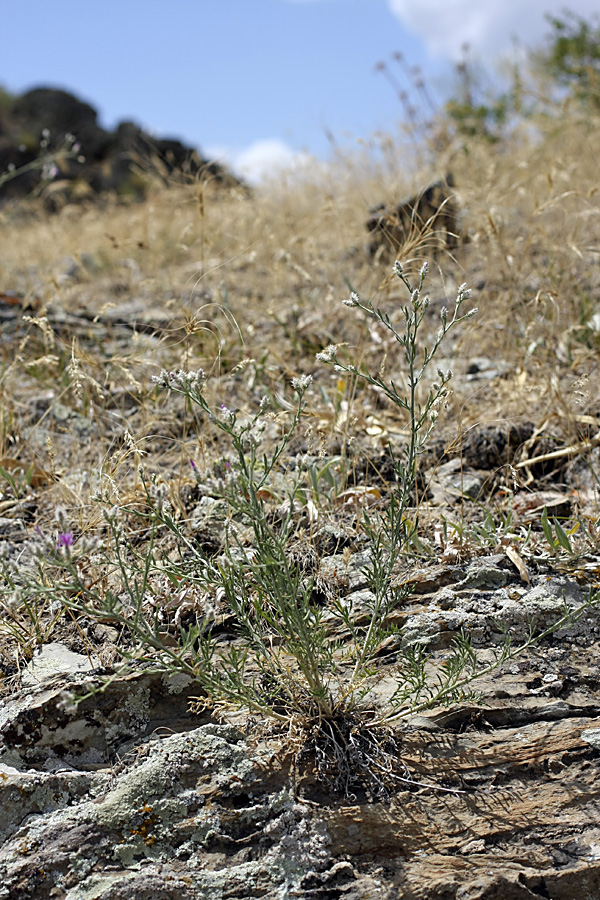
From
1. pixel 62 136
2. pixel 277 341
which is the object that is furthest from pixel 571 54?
pixel 62 136

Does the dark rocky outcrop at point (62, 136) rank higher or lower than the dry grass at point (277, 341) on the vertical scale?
higher

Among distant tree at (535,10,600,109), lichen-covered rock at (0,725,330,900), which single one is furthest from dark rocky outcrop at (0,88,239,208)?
lichen-covered rock at (0,725,330,900)

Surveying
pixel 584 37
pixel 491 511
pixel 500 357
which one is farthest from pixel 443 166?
pixel 584 37

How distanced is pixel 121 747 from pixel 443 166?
4.14 meters

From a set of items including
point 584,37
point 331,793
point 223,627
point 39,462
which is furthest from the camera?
point 584,37

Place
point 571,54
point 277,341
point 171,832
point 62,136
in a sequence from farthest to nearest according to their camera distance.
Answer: point 62,136, point 571,54, point 277,341, point 171,832

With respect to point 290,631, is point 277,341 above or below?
above

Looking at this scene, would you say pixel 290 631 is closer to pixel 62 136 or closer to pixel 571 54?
pixel 571 54

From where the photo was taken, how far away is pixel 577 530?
221 centimetres

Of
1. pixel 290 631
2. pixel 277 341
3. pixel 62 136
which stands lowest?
pixel 290 631

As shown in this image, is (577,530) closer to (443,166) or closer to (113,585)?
(113,585)

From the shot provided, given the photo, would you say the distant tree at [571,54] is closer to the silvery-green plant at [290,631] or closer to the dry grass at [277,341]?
the dry grass at [277,341]

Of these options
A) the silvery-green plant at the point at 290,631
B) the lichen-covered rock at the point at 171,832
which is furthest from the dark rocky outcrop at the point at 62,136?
the lichen-covered rock at the point at 171,832

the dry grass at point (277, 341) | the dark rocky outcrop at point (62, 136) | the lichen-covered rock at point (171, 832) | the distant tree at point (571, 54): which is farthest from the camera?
the dark rocky outcrop at point (62, 136)
